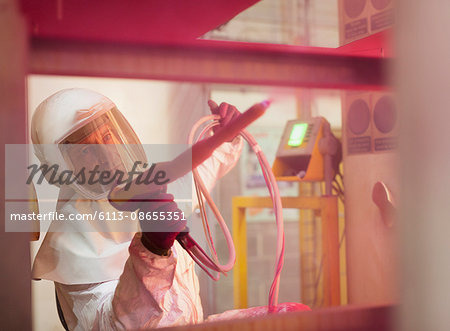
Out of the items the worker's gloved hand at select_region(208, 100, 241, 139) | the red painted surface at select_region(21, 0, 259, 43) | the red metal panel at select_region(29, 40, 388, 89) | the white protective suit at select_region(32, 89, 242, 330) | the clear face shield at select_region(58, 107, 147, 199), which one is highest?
the red painted surface at select_region(21, 0, 259, 43)

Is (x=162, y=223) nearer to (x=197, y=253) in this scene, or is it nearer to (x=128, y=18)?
(x=197, y=253)

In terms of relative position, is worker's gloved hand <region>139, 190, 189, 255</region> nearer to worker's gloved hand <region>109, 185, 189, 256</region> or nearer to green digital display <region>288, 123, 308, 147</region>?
worker's gloved hand <region>109, 185, 189, 256</region>

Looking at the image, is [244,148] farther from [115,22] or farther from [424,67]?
[424,67]

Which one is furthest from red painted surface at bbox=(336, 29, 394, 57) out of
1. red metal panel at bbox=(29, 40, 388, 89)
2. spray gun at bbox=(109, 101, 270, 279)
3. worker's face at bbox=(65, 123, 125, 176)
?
worker's face at bbox=(65, 123, 125, 176)

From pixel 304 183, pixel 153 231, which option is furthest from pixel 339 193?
pixel 153 231

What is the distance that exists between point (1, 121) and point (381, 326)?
595 millimetres

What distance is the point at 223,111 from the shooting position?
79 cm

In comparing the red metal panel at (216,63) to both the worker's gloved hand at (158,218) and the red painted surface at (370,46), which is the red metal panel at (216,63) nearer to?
the red painted surface at (370,46)

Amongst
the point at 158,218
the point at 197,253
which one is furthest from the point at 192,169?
the point at 197,253

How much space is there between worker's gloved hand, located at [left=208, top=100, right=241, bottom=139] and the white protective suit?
0.04 metres

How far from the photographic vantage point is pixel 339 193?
97 centimetres

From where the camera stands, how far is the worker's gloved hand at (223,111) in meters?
0.77

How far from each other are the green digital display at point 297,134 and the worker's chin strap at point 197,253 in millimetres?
283

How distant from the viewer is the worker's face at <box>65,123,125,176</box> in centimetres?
67
